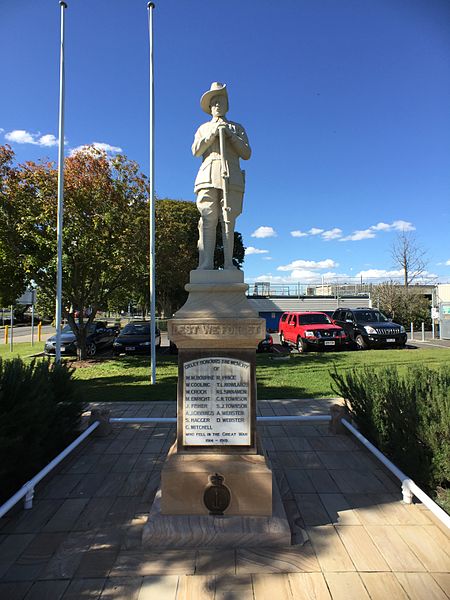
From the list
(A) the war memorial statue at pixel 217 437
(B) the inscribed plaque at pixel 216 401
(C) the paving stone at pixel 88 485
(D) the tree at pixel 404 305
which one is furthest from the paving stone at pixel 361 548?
(D) the tree at pixel 404 305

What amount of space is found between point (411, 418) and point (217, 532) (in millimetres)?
2339

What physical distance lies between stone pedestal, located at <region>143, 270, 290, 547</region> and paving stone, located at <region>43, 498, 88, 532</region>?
0.73m

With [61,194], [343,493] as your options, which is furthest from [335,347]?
[343,493]

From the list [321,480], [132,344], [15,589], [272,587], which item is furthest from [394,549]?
[132,344]

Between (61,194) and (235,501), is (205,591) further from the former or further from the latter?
(61,194)

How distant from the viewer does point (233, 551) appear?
277 cm

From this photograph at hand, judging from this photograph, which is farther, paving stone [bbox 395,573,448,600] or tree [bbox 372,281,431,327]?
tree [bbox 372,281,431,327]

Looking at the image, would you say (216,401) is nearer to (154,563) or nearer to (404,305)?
(154,563)

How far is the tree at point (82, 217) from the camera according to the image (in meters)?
11.8

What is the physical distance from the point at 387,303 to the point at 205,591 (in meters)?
33.1

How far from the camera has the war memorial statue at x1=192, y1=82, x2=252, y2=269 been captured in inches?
145

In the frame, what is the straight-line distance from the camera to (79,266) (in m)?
12.8

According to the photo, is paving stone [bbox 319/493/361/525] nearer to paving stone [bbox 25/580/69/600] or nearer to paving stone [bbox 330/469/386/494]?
paving stone [bbox 330/469/386/494]

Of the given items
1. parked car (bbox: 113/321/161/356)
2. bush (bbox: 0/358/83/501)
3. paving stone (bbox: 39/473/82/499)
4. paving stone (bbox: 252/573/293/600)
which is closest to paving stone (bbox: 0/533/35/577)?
bush (bbox: 0/358/83/501)
